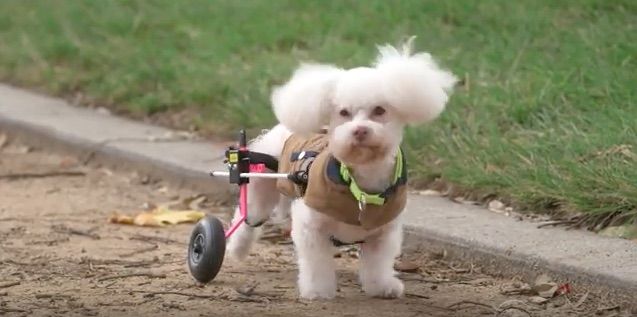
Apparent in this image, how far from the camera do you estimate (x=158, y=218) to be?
21.9 ft

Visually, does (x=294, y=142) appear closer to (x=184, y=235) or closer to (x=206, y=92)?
(x=184, y=235)

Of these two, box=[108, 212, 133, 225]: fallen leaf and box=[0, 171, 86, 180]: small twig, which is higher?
box=[0, 171, 86, 180]: small twig

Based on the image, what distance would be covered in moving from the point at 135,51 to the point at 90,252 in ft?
13.0

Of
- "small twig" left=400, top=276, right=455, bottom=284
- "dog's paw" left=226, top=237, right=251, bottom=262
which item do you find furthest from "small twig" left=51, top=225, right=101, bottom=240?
"small twig" left=400, top=276, right=455, bottom=284

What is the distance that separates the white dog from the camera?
183 inches

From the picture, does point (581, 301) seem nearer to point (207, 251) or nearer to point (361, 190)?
point (361, 190)

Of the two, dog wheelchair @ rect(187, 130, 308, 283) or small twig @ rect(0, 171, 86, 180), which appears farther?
small twig @ rect(0, 171, 86, 180)

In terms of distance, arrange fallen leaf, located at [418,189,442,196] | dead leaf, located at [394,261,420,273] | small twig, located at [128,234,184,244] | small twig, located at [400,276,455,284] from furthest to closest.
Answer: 1. fallen leaf, located at [418,189,442,196]
2. small twig, located at [128,234,184,244]
3. dead leaf, located at [394,261,420,273]
4. small twig, located at [400,276,455,284]

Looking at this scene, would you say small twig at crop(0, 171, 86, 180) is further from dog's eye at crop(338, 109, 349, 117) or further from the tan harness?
dog's eye at crop(338, 109, 349, 117)

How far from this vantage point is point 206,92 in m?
8.57

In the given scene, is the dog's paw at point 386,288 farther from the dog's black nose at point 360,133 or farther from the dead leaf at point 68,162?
the dead leaf at point 68,162

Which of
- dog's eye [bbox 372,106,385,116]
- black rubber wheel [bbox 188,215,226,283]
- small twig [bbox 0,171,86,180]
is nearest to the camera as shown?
dog's eye [bbox 372,106,385,116]

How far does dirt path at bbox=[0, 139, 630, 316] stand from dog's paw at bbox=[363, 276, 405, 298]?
0.04 metres

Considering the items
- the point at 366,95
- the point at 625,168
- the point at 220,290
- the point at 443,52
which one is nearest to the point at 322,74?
the point at 366,95
